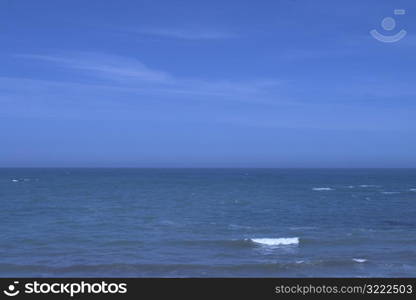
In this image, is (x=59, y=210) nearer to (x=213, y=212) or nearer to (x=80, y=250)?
(x=213, y=212)

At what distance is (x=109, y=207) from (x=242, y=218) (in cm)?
1465

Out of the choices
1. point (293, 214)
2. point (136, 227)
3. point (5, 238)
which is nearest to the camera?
point (5, 238)

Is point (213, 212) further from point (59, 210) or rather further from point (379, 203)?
point (379, 203)

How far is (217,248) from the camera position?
24062 mm

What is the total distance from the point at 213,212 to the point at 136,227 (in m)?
10.9

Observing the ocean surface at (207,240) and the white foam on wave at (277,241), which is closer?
the ocean surface at (207,240)

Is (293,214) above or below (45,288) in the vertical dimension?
below

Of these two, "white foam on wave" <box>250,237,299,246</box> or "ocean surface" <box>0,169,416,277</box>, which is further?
"white foam on wave" <box>250,237,299,246</box>

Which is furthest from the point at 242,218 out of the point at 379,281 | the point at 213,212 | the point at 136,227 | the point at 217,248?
the point at 379,281

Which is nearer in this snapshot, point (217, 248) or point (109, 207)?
point (217, 248)

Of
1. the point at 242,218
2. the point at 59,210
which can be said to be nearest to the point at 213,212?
the point at 242,218

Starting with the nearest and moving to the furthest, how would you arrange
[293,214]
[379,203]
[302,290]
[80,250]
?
[302,290] → [80,250] → [293,214] → [379,203]

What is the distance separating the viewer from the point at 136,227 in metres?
32.5

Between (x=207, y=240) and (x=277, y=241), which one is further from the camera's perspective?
(x=207, y=240)
